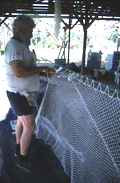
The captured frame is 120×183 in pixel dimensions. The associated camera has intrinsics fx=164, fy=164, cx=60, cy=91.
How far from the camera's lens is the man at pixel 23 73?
1.18 meters

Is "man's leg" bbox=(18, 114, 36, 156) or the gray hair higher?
the gray hair

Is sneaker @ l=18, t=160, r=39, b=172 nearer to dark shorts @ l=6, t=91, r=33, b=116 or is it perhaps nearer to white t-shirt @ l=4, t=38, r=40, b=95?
dark shorts @ l=6, t=91, r=33, b=116

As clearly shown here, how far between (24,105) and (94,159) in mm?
738

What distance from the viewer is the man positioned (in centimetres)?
118

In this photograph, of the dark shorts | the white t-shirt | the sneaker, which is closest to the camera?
the white t-shirt

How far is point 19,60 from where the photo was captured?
3.85 ft

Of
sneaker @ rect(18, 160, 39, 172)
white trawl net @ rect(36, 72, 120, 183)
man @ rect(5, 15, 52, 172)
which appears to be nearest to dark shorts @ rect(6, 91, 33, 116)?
man @ rect(5, 15, 52, 172)

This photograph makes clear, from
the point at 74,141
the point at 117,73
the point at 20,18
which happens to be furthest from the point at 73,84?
the point at 117,73

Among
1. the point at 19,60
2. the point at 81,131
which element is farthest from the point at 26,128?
the point at 19,60

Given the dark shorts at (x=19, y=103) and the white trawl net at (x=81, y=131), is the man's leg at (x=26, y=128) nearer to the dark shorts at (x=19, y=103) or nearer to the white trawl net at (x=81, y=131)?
the dark shorts at (x=19, y=103)

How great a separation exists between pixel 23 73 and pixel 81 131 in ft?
2.53

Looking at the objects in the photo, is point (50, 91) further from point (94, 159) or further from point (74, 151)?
point (94, 159)

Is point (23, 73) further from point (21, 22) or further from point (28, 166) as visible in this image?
point (28, 166)

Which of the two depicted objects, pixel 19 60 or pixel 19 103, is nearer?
pixel 19 60
